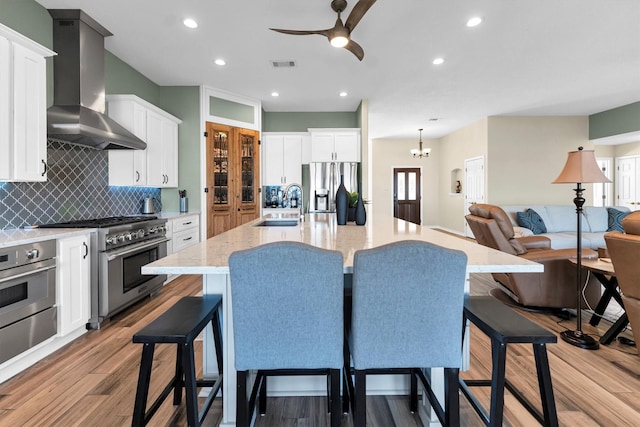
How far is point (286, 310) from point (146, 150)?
385 cm

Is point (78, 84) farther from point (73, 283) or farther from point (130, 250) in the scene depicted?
point (73, 283)

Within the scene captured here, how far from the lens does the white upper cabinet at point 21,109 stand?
7.34 feet

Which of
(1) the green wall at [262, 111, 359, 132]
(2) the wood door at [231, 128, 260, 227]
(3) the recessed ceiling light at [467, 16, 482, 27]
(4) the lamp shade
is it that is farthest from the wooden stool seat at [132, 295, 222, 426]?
(1) the green wall at [262, 111, 359, 132]

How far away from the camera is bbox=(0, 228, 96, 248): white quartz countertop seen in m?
2.08

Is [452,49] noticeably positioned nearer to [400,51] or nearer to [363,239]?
[400,51]

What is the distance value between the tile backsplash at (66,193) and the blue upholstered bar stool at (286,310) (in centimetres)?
265

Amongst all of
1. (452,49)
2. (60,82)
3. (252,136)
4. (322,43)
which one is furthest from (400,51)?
(60,82)

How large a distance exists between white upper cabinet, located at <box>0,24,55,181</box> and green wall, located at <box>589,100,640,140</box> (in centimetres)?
913

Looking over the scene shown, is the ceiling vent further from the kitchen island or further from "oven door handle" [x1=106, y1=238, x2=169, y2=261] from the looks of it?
the kitchen island

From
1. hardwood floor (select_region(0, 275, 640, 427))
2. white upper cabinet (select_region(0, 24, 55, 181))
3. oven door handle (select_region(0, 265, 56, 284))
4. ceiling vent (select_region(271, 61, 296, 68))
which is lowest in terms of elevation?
hardwood floor (select_region(0, 275, 640, 427))

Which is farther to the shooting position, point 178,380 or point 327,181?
point 327,181

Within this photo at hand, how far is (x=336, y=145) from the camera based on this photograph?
236 inches

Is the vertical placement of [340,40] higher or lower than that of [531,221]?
higher

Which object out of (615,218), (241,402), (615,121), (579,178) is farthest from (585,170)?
(615,121)
